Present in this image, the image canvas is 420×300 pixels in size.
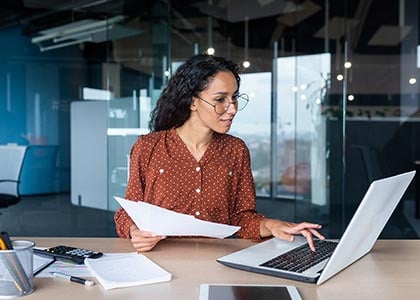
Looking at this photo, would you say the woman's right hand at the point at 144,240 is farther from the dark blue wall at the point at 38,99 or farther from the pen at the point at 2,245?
the dark blue wall at the point at 38,99

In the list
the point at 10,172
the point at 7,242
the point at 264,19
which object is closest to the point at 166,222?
the point at 7,242

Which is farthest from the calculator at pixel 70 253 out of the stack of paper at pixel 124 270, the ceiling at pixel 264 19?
the ceiling at pixel 264 19

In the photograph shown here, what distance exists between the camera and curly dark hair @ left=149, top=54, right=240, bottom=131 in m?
1.79

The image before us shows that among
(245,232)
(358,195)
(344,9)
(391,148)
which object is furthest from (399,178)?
(344,9)

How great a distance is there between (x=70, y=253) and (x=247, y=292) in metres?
0.53

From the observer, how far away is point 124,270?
124cm

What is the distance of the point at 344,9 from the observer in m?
6.21

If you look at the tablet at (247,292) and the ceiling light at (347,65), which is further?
the ceiling light at (347,65)

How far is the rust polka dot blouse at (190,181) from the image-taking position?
1.76 meters

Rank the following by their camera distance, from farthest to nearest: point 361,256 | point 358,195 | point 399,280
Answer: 1. point 358,195
2. point 361,256
3. point 399,280

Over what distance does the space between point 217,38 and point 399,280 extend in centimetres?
541

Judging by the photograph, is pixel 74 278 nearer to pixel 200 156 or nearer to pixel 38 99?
pixel 200 156

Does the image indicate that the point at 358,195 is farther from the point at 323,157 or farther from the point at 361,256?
the point at 361,256

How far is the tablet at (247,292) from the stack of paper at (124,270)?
5.1 inches
